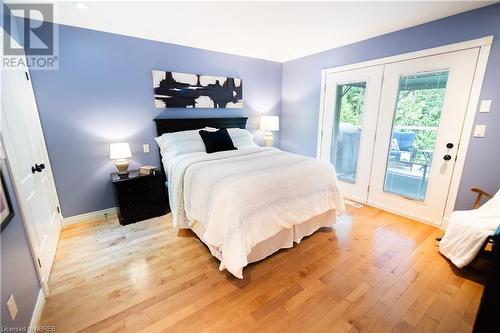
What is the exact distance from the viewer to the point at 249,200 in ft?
5.77

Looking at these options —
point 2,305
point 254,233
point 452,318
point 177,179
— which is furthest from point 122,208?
point 452,318

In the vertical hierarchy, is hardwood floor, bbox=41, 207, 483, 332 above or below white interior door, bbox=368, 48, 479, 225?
below

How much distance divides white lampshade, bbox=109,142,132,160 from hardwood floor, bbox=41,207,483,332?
94 cm

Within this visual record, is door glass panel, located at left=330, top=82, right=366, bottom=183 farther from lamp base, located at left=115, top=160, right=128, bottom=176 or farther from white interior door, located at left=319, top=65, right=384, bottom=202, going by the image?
lamp base, located at left=115, top=160, right=128, bottom=176

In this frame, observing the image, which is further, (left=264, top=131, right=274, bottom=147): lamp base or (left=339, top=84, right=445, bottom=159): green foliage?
(left=264, top=131, right=274, bottom=147): lamp base

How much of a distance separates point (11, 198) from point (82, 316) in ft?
3.10

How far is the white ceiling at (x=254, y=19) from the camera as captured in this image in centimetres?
210

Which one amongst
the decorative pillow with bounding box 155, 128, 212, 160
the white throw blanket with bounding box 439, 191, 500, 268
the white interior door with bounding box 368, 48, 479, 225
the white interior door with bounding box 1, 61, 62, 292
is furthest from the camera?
the decorative pillow with bounding box 155, 128, 212, 160

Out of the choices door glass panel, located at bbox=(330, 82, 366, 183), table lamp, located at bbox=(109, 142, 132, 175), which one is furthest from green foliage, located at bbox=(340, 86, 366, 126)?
table lamp, located at bbox=(109, 142, 132, 175)

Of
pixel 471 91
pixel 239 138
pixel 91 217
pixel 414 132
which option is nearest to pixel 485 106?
pixel 471 91

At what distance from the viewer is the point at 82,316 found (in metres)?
1.50

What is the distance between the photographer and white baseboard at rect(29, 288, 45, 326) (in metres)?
1.39

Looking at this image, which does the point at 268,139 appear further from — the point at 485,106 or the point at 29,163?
the point at 29,163

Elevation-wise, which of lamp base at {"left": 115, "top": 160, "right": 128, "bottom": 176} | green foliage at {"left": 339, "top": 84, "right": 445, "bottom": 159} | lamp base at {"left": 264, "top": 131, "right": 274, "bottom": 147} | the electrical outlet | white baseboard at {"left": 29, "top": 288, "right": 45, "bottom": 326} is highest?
green foliage at {"left": 339, "top": 84, "right": 445, "bottom": 159}
